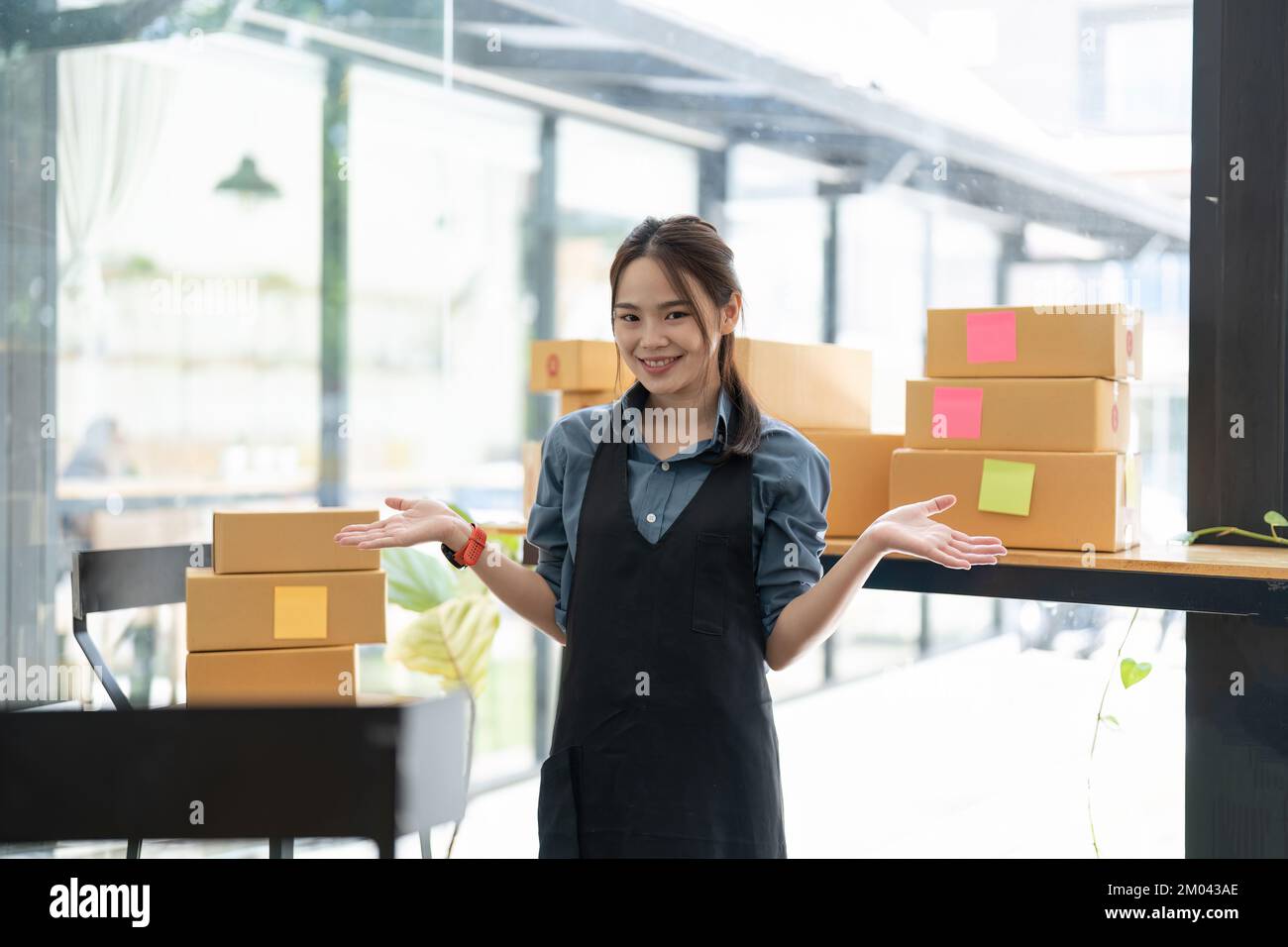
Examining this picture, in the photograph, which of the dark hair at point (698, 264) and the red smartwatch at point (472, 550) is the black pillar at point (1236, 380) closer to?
the dark hair at point (698, 264)

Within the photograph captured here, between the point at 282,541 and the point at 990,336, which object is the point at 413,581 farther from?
the point at 990,336

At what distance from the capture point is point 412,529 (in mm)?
1453

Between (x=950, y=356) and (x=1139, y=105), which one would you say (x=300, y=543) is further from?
(x=1139, y=105)

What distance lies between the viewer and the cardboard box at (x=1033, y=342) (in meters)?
2.00

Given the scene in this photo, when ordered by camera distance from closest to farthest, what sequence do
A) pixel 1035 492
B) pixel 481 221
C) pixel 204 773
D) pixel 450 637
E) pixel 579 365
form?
pixel 204 773 → pixel 1035 492 → pixel 579 365 → pixel 450 637 → pixel 481 221

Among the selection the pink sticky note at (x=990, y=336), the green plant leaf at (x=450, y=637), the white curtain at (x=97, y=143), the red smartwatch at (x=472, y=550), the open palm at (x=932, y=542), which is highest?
the white curtain at (x=97, y=143)

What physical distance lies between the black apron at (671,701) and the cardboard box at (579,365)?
1.14m

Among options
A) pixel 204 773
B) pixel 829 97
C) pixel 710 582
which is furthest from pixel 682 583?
pixel 829 97

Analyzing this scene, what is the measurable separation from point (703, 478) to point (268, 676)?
1.08 meters

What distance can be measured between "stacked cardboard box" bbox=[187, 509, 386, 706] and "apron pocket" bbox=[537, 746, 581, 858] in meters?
0.76

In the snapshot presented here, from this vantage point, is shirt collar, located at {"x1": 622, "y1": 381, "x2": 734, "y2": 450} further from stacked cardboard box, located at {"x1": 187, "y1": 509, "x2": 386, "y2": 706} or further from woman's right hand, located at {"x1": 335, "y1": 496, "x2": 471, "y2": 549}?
stacked cardboard box, located at {"x1": 187, "y1": 509, "x2": 386, "y2": 706}

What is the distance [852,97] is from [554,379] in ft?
4.68

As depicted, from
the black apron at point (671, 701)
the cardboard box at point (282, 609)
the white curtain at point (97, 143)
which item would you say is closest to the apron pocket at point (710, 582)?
the black apron at point (671, 701)

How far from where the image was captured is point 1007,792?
9.59 feet
